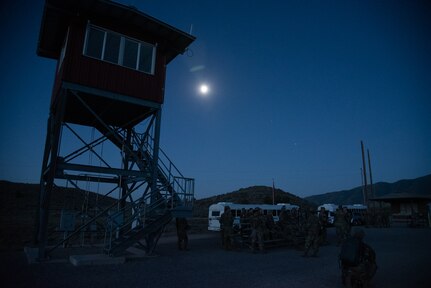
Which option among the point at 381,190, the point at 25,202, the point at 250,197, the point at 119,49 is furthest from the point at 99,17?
the point at 381,190

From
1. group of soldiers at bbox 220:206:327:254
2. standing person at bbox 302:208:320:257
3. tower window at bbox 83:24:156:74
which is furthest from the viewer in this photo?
group of soldiers at bbox 220:206:327:254

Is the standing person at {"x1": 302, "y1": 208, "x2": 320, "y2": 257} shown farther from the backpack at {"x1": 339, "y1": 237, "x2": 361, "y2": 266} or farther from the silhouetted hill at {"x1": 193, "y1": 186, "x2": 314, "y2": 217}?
the silhouetted hill at {"x1": 193, "y1": 186, "x2": 314, "y2": 217}

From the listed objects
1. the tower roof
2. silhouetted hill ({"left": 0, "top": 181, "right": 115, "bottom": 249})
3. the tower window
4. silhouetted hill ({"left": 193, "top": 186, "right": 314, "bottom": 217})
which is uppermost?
the tower roof

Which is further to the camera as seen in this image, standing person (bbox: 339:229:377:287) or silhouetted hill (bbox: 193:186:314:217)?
silhouetted hill (bbox: 193:186:314:217)

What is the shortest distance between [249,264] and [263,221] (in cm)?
410

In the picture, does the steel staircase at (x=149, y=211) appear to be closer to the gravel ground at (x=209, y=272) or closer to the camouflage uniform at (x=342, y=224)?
the gravel ground at (x=209, y=272)

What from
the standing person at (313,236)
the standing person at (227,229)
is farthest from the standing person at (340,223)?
the standing person at (227,229)

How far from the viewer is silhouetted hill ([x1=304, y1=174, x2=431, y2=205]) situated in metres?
153

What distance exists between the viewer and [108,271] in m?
9.47

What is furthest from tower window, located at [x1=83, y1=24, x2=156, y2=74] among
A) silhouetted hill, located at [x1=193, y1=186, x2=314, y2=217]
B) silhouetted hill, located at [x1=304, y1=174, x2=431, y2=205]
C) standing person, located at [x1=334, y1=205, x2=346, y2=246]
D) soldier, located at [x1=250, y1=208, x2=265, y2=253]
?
silhouetted hill, located at [x1=304, y1=174, x2=431, y2=205]

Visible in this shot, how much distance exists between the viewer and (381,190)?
16700 centimetres

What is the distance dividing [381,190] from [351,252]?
185150mm

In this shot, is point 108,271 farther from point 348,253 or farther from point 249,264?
point 348,253

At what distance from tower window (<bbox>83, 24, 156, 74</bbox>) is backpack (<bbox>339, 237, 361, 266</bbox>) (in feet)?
36.5
